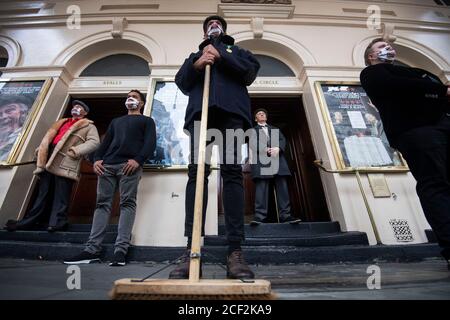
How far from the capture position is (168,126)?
11.0ft

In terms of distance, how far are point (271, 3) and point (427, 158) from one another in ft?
14.6

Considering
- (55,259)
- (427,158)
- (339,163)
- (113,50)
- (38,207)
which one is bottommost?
(55,259)

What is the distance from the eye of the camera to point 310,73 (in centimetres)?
397

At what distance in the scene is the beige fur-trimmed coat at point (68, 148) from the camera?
2662mm

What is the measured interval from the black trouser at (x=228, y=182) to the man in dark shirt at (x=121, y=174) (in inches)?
42.7

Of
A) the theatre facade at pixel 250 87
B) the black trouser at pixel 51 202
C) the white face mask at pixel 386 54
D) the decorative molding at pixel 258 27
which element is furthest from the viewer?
the decorative molding at pixel 258 27

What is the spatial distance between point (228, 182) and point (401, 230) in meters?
2.61

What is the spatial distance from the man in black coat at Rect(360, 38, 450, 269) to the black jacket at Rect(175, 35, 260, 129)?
0.88 metres

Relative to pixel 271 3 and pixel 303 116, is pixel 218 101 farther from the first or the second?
pixel 271 3

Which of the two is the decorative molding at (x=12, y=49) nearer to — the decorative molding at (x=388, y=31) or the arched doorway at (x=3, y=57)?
the arched doorway at (x=3, y=57)

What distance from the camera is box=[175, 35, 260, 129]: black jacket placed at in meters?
1.41

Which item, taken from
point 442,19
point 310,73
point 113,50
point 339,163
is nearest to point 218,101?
point 339,163

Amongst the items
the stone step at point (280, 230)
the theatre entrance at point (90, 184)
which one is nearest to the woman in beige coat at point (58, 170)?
the theatre entrance at point (90, 184)
